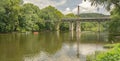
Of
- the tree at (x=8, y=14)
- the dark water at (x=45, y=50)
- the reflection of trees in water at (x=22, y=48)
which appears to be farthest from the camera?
the tree at (x=8, y=14)

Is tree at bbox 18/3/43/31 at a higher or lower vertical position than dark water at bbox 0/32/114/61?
higher

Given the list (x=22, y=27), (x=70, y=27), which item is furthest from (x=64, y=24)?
(x=22, y=27)

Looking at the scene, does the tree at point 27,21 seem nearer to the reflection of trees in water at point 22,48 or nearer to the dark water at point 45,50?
the dark water at point 45,50

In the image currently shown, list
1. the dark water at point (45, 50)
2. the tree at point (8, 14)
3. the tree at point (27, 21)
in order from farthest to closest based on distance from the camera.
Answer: the tree at point (27, 21) < the tree at point (8, 14) < the dark water at point (45, 50)

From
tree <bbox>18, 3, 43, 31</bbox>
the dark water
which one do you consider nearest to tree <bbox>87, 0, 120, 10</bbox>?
the dark water

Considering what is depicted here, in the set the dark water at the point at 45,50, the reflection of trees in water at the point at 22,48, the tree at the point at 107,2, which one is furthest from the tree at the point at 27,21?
the tree at the point at 107,2

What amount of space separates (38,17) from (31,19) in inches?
493

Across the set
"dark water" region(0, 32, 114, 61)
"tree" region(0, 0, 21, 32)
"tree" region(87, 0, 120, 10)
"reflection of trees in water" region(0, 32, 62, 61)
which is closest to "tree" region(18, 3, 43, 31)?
"tree" region(0, 0, 21, 32)

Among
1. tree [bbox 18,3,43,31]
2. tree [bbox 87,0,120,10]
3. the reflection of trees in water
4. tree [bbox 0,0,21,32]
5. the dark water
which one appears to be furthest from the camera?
tree [bbox 18,3,43,31]

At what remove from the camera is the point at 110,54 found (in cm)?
1587

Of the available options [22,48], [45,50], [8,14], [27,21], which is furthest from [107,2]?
[27,21]

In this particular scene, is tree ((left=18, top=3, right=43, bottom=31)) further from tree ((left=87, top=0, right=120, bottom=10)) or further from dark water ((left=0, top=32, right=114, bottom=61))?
→ tree ((left=87, top=0, right=120, bottom=10))

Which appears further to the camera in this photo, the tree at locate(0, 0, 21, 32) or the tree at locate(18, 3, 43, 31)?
the tree at locate(18, 3, 43, 31)

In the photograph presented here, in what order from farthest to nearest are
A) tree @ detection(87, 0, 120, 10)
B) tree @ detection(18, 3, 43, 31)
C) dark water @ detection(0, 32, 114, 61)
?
tree @ detection(18, 3, 43, 31)
tree @ detection(87, 0, 120, 10)
dark water @ detection(0, 32, 114, 61)
